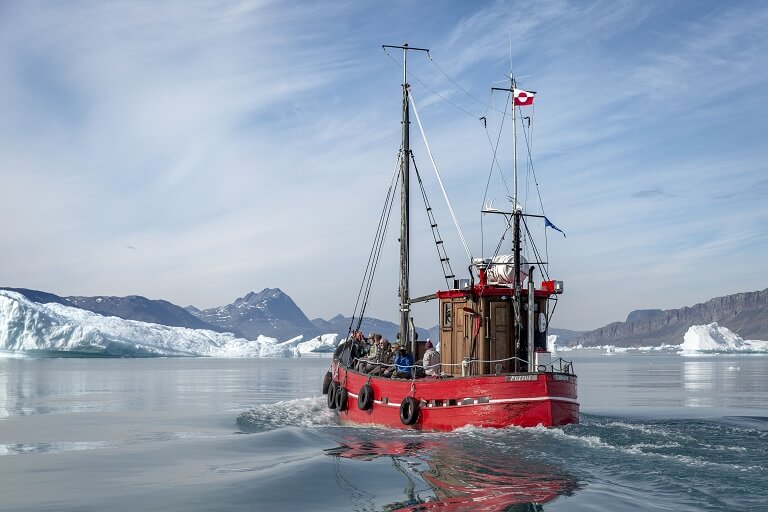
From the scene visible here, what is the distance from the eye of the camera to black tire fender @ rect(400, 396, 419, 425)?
73.8ft

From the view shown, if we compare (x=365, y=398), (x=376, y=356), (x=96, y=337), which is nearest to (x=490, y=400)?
(x=365, y=398)

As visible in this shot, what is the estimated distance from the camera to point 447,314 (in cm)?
2403

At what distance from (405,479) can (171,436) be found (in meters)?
12.7

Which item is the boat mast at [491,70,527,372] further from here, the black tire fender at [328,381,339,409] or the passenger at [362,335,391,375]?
the black tire fender at [328,381,339,409]

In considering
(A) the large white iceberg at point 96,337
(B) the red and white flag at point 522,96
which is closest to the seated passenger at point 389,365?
(B) the red and white flag at point 522,96

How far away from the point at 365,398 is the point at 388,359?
2.53 m

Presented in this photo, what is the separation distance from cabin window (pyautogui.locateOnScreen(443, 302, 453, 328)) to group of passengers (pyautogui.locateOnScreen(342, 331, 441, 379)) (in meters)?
1.04

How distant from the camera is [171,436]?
83.1 feet

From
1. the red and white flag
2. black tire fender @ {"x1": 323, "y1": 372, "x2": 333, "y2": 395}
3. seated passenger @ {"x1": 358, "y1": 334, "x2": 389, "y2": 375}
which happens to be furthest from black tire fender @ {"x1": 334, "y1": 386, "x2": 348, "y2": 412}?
the red and white flag

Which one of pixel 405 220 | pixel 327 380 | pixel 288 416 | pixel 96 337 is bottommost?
pixel 288 416

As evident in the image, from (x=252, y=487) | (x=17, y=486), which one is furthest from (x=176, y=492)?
(x=17, y=486)

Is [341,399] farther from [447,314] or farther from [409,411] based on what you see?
[447,314]

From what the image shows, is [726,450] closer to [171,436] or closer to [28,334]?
[171,436]

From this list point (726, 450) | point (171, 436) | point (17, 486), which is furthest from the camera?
point (171, 436)
